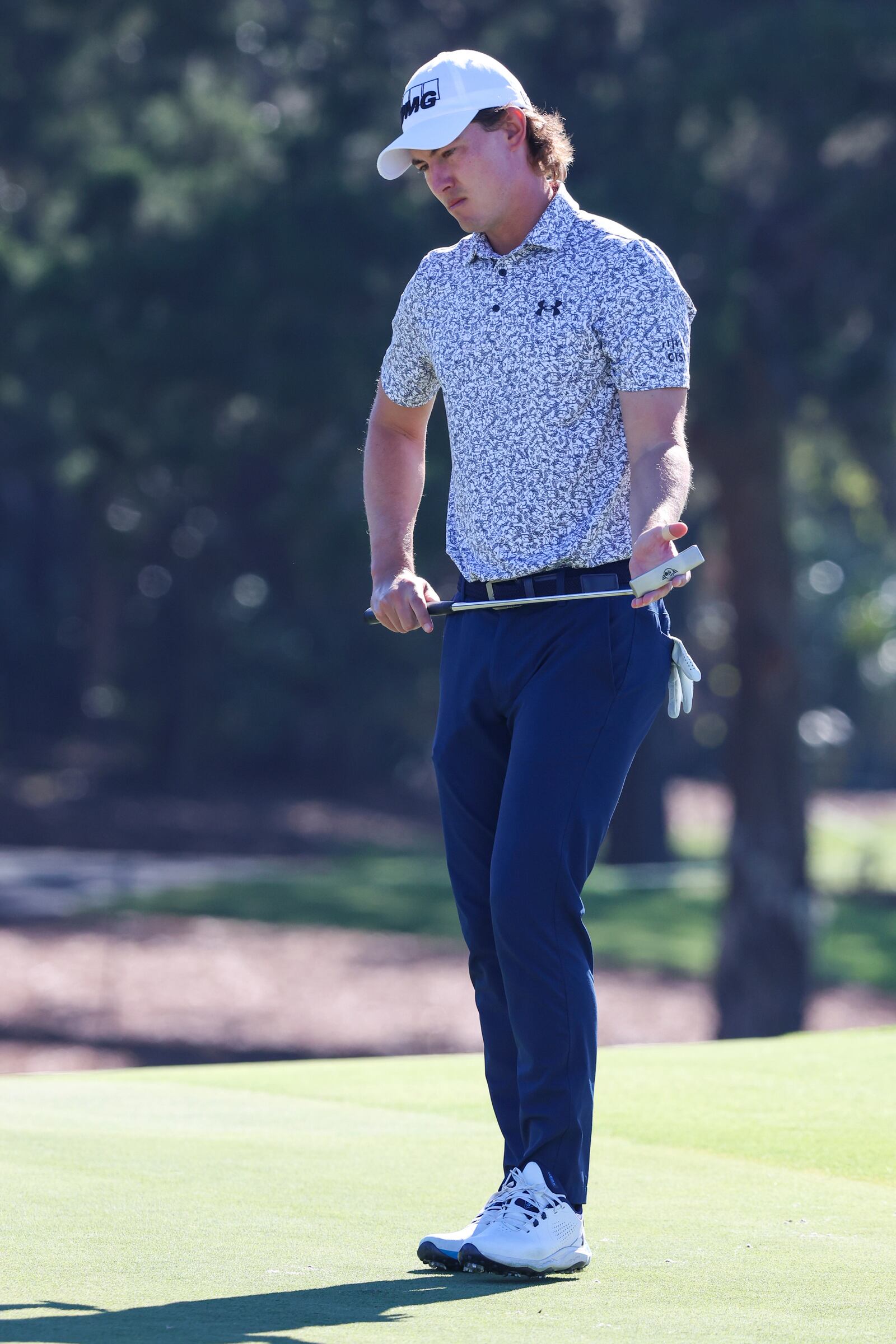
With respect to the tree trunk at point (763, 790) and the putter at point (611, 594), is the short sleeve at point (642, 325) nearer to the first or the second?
the putter at point (611, 594)

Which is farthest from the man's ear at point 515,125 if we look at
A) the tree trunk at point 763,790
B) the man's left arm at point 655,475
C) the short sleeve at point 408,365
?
the tree trunk at point 763,790

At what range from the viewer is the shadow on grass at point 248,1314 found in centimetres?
300

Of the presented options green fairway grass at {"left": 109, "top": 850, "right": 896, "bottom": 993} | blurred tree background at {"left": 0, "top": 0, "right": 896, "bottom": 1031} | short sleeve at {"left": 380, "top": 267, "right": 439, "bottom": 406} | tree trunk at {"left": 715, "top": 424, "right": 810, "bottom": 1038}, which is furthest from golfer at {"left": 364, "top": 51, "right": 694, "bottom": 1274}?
green fairway grass at {"left": 109, "top": 850, "right": 896, "bottom": 993}

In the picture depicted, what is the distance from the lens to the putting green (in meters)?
3.18

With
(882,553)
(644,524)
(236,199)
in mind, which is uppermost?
(882,553)

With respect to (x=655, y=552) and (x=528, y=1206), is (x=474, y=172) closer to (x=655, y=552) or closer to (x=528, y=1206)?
(x=655, y=552)

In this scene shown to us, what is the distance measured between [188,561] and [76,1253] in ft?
93.3

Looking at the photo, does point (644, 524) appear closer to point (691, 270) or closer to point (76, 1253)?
point (76, 1253)

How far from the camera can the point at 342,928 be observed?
21109 mm

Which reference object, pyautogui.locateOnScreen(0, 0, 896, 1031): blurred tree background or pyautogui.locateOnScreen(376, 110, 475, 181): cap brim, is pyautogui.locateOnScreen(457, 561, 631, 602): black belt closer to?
pyautogui.locateOnScreen(376, 110, 475, 181): cap brim

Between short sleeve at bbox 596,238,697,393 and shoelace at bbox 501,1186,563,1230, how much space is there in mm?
1472

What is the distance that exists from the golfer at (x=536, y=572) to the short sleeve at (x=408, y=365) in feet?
0.44

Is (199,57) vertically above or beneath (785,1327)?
above

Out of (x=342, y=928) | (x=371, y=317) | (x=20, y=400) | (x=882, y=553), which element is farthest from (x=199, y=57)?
(x=882, y=553)
